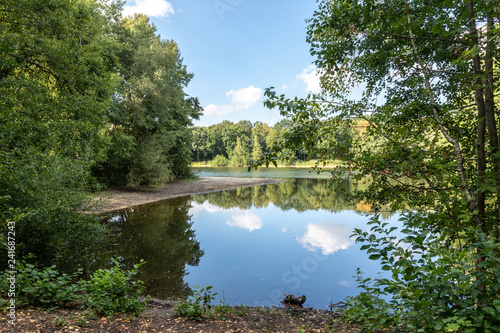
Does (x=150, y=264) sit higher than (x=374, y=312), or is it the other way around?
(x=374, y=312)

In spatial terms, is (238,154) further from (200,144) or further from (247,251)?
(247,251)

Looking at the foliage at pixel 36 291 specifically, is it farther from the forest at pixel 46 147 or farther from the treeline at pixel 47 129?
the treeline at pixel 47 129

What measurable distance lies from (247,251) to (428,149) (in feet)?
23.5

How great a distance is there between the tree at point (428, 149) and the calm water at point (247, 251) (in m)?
1.58

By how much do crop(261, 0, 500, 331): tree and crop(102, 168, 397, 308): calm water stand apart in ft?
5.18

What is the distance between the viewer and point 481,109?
334 cm

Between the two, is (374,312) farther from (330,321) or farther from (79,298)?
(79,298)

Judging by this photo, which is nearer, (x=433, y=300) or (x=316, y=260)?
(x=433, y=300)

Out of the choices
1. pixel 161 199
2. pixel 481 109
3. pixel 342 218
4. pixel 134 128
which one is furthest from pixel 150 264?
pixel 134 128

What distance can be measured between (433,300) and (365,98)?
4130mm

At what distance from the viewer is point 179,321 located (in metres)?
4.36

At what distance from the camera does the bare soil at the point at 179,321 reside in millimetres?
3561

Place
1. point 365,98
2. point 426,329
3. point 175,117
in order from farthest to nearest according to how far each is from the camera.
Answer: point 175,117
point 365,98
point 426,329

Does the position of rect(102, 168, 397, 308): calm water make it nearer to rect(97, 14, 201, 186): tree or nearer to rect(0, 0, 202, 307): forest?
rect(0, 0, 202, 307): forest
